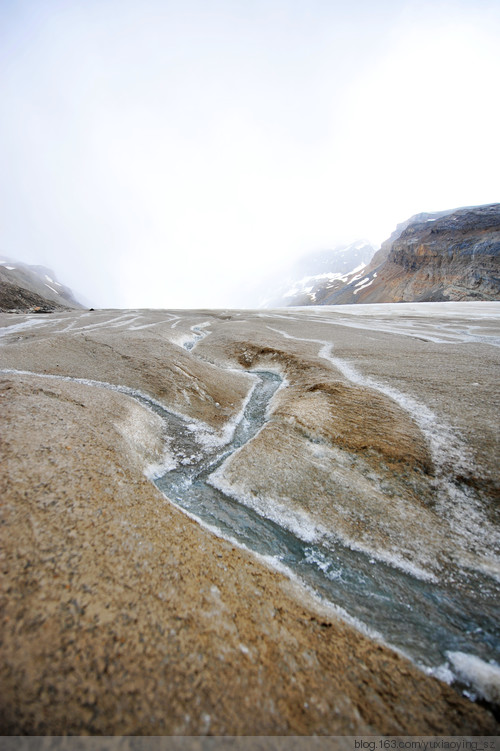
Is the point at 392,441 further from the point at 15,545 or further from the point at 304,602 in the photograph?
the point at 15,545

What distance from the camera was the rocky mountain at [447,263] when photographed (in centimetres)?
6538

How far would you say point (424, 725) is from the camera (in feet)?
7.53

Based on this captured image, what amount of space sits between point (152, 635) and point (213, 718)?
689mm

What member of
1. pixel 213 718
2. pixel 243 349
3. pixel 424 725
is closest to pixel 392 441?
pixel 424 725

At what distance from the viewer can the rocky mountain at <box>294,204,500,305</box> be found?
65375mm

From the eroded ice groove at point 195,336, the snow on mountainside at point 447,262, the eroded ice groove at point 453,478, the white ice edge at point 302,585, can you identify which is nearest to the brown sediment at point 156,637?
the white ice edge at point 302,585

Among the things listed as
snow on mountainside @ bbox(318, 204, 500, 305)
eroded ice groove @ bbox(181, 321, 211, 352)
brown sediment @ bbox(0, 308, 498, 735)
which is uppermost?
snow on mountainside @ bbox(318, 204, 500, 305)

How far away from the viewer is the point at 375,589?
353cm

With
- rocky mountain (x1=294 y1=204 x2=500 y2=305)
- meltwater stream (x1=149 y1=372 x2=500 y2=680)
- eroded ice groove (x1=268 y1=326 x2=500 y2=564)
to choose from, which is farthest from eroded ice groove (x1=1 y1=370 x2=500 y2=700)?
rocky mountain (x1=294 y1=204 x2=500 y2=305)

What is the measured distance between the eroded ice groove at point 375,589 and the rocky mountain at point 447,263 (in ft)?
259

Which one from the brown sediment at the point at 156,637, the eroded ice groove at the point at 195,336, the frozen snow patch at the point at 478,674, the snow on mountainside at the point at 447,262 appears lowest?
the frozen snow patch at the point at 478,674

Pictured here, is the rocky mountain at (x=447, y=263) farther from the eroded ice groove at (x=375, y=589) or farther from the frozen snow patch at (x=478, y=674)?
the frozen snow patch at (x=478, y=674)

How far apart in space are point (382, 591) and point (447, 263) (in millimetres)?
93801

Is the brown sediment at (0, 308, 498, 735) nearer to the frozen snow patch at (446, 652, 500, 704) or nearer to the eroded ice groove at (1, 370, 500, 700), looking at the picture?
the frozen snow patch at (446, 652, 500, 704)
